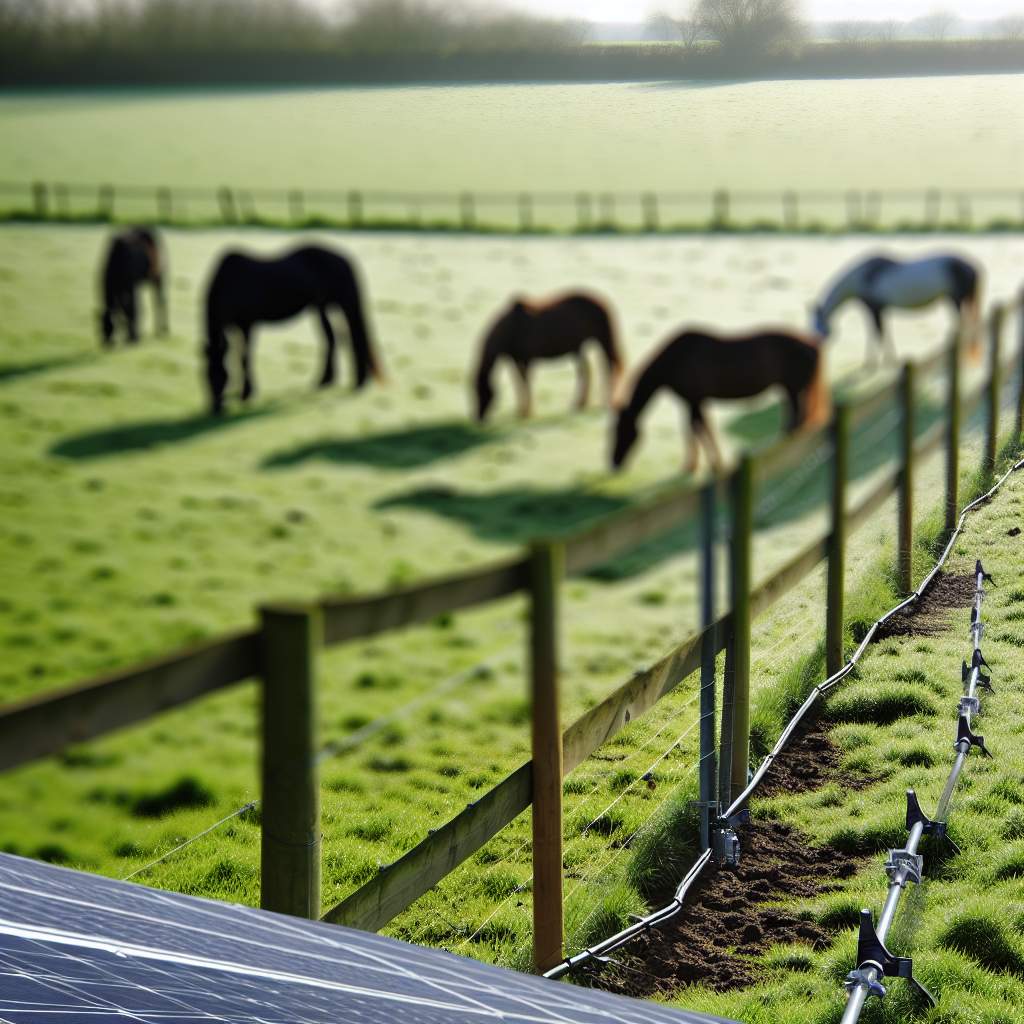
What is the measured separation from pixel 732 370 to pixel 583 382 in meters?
1.52

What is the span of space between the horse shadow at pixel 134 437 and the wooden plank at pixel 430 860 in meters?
6.89

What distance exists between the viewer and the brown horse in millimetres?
7703

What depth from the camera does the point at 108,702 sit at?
70cm

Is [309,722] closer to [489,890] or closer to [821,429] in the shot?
[489,890]

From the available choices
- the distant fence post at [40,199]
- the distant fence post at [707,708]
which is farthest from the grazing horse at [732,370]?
the distant fence post at [40,199]

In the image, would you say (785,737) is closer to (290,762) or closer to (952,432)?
(952,432)

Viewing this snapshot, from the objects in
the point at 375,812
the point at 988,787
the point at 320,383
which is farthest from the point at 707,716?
the point at 320,383

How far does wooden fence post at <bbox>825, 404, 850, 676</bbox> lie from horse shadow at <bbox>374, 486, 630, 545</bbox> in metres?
4.32

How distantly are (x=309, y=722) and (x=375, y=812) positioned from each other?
45.9 inches

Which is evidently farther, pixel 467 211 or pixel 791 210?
pixel 467 211

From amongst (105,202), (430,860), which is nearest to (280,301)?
(105,202)

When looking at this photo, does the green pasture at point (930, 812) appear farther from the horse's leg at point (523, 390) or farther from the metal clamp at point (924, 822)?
the horse's leg at point (523, 390)

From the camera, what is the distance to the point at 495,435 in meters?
7.55

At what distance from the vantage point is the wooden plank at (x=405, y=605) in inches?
35.9
